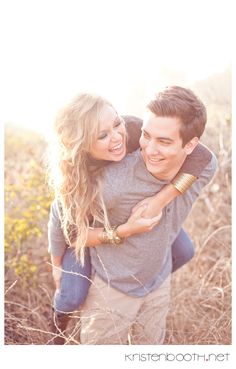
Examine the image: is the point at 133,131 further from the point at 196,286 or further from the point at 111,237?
the point at 196,286

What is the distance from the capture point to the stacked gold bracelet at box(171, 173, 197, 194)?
1.92 metres

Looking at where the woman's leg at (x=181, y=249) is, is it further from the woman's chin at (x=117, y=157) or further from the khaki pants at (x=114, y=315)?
the woman's chin at (x=117, y=157)

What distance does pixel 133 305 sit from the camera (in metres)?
2.11

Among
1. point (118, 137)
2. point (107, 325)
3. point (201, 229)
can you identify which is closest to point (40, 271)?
point (107, 325)

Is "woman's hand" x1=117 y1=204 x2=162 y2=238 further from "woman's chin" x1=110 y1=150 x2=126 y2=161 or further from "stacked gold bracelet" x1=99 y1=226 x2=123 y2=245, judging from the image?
"woman's chin" x1=110 y1=150 x2=126 y2=161

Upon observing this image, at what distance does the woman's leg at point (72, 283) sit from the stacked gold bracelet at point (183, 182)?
1.35 feet

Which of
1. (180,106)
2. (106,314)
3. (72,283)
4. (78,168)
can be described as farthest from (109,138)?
(106,314)

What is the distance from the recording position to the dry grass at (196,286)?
2248 millimetres

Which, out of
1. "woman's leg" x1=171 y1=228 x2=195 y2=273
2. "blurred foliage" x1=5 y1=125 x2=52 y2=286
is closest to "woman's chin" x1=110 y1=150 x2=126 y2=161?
"woman's leg" x1=171 y1=228 x2=195 y2=273

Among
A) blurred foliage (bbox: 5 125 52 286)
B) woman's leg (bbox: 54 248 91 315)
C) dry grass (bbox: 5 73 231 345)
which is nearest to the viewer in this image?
woman's leg (bbox: 54 248 91 315)

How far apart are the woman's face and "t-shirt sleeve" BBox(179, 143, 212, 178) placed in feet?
0.69

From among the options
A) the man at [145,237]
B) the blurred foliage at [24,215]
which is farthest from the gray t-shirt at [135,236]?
the blurred foliage at [24,215]

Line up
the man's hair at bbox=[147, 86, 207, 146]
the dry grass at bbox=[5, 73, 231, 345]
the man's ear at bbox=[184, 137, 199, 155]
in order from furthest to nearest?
1. the dry grass at bbox=[5, 73, 231, 345]
2. the man's ear at bbox=[184, 137, 199, 155]
3. the man's hair at bbox=[147, 86, 207, 146]

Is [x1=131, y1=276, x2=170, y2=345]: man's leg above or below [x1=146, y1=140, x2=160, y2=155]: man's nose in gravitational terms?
below
